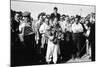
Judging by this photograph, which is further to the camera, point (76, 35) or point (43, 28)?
point (76, 35)

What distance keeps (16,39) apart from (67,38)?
0.58 meters

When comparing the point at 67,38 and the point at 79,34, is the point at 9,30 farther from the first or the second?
the point at 79,34

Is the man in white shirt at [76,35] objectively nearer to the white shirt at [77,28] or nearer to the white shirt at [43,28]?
the white shirt at [77,28]

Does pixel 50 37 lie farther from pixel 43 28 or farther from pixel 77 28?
pixel 77 28

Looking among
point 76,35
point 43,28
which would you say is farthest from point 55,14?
point 76,35

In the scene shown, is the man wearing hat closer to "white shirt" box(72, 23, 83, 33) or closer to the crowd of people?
the crowd of people

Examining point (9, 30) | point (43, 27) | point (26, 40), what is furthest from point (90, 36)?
point (9, 30)

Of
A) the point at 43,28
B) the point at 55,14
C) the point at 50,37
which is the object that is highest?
the point at 55,14

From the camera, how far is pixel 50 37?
1.93 m

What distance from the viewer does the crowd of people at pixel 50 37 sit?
71.5 inches

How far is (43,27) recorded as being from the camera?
190cm

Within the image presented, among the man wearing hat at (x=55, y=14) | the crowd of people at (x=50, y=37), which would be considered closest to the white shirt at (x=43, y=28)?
the crowd of people at (x=50, y=37)

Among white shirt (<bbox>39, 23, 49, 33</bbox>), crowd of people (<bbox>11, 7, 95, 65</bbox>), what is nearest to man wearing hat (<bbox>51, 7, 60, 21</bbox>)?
crowd of people (<bbox>11, 7, 95, 65</bbox>)

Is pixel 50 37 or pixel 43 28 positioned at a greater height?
pixel 43 28
